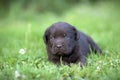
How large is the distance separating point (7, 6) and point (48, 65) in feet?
32.0

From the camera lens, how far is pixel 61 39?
754 centimetres

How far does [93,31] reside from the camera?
1234cm

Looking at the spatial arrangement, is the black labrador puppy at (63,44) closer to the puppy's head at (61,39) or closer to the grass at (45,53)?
the puppy's head at (61,39)

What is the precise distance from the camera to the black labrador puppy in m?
7.53

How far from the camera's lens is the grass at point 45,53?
685 centimetres

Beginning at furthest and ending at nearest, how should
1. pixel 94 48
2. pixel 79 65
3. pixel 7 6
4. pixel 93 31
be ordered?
pixel 7 6 → pixel 93 31 → pixel 94 48 → pixel 79 65

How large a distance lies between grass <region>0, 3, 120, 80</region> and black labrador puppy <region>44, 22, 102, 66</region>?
20 cm

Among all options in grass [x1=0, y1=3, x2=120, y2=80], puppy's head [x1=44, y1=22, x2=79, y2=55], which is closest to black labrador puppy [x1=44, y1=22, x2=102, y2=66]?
puppy's head [x1=44, y1=22, x2=79, y2=55]

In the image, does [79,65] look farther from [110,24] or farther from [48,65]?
[110,24]

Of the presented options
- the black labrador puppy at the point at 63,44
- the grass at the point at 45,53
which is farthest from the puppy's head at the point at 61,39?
the grass at the point at 45,53

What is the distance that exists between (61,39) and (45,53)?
1326 mm

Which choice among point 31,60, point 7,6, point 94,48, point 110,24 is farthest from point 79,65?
point 7,6

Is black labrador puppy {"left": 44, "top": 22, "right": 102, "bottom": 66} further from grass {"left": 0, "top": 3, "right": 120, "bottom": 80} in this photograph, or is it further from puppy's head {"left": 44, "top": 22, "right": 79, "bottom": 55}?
grass {"left": 0, "top": 3, "right": 120, "bottom": 80}

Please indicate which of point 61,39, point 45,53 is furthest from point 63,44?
point 45,53
